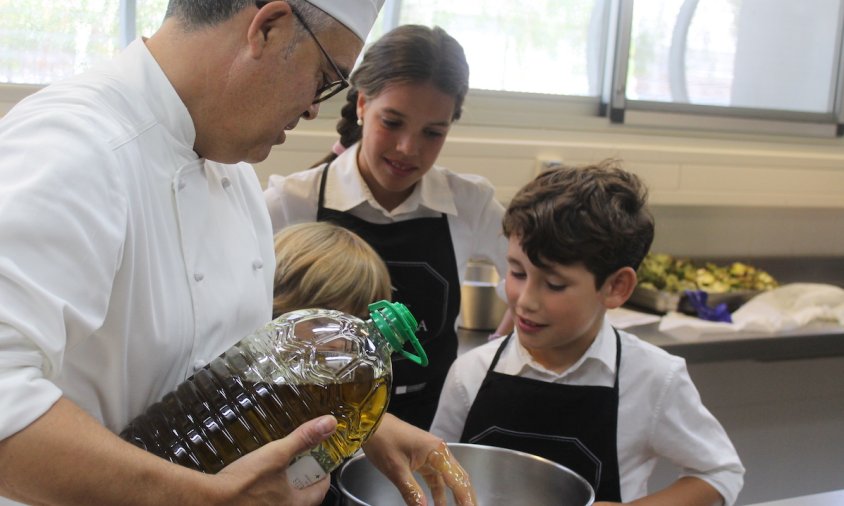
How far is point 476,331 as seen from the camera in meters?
2.29

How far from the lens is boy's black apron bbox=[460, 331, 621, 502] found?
1.32 metres

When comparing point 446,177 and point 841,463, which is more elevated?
point 446,177

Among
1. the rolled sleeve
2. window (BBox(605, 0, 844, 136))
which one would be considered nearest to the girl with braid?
the rolled sleeve

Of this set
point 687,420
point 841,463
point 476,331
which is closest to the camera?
point 687,420

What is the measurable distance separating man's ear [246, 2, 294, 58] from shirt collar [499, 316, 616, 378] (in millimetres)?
745

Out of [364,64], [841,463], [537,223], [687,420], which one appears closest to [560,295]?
[537,223]

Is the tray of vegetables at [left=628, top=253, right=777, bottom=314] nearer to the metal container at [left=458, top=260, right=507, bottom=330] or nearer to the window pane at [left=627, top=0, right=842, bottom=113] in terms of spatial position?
→ the metal container at [left=458, top=260, right=507, bottom=330]

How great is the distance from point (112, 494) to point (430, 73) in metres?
1.16

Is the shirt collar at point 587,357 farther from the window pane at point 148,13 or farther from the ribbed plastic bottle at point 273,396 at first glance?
the window pane at point 148,13

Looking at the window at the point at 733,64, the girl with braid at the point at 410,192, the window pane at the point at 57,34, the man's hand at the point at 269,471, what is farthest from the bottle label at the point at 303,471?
the window at the point at 733,64

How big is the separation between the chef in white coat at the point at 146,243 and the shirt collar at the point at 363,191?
2.46ft

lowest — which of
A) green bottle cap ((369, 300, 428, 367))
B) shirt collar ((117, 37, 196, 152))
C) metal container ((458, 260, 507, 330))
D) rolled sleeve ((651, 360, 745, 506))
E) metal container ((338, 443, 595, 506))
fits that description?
metal container ((458, 260, 507, 330))

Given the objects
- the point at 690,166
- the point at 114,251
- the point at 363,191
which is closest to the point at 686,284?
the point at 690,166

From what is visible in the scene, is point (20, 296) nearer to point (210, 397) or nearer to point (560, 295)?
point (210, 397)
